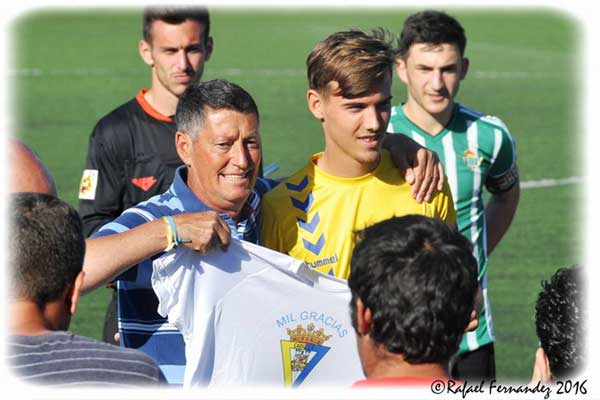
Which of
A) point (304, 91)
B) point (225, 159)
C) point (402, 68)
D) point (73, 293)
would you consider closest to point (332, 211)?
point (225, 159)

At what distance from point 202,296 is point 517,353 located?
446 cm

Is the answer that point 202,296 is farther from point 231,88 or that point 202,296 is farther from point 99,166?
point 99,166

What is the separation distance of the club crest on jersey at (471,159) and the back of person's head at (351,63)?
1646 mm

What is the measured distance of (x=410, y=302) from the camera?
2.99m

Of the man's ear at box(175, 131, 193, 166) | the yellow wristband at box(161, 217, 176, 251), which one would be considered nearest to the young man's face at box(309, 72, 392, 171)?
the man's ear at box(175, 131, 193, 166)

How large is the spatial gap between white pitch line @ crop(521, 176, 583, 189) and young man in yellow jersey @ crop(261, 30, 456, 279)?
8.13 m

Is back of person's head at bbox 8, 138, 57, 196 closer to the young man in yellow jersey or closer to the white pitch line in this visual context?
the young man in yellow jersey

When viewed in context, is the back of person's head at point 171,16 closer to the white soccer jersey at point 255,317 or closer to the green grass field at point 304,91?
the green grass field at point 304,91

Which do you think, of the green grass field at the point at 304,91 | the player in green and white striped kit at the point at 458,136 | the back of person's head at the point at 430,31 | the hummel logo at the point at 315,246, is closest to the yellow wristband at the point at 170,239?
the hummel logo at the point at 315,246

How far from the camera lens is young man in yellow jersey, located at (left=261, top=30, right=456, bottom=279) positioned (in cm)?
463

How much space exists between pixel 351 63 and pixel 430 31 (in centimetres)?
198

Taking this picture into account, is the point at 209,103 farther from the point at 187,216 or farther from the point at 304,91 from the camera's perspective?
the point at 304,91

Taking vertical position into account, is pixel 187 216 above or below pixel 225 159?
below

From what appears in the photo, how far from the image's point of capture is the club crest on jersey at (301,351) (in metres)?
4.13
